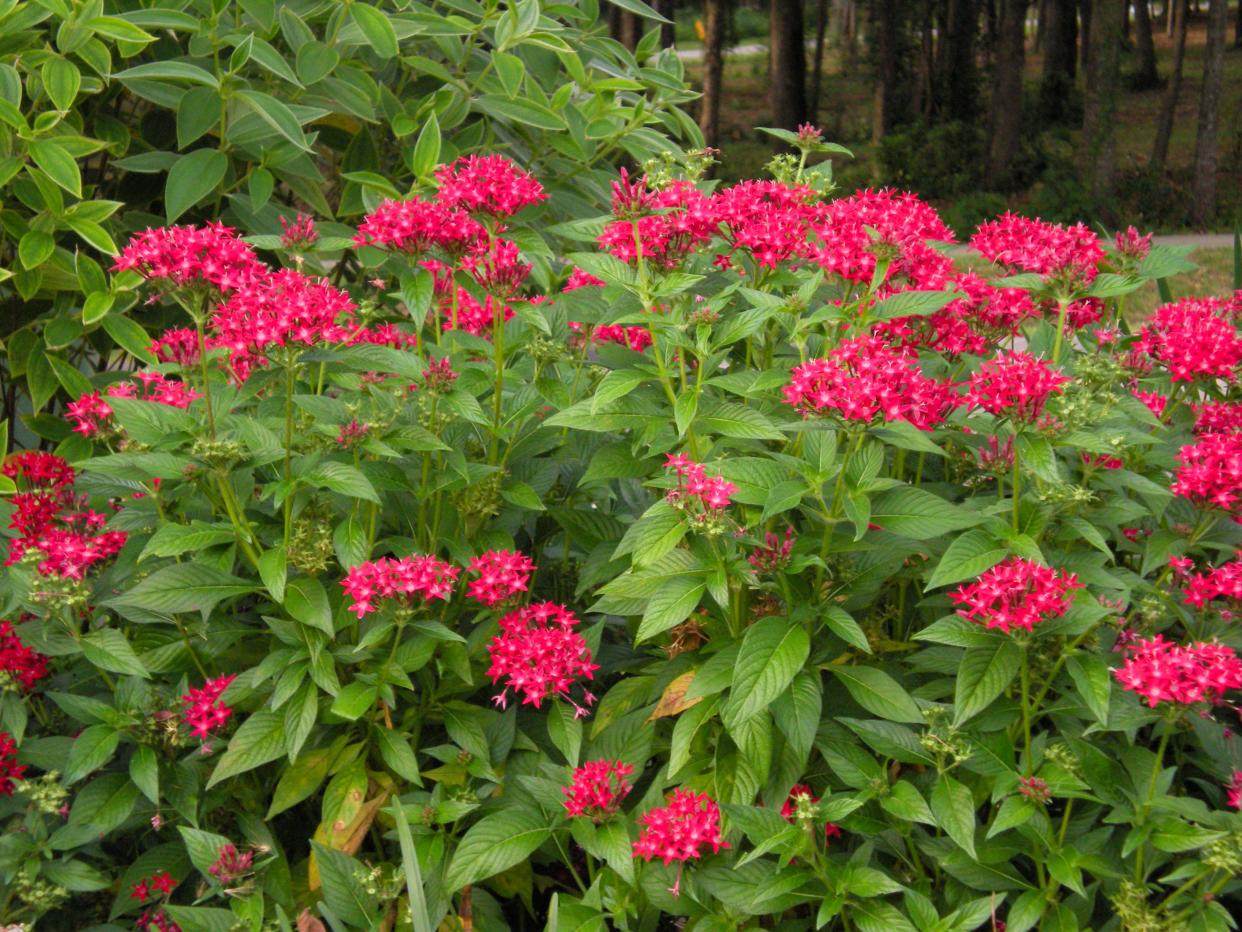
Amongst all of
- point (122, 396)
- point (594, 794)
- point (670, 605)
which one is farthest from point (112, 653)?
point (670, 605)

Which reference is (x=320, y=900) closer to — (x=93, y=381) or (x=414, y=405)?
(x=414, y=405)

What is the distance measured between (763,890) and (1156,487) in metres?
0.91

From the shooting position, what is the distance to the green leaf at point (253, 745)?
2.22 m

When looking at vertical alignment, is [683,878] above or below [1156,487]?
below

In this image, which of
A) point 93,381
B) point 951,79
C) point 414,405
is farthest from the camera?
point 951,79

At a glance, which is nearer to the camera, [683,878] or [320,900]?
[683,878]

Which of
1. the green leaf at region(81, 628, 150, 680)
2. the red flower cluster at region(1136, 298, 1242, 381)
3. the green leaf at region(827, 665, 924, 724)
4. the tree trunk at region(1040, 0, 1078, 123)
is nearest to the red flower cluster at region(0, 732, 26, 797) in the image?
the green leaf at region(81, 628, 150, 680)

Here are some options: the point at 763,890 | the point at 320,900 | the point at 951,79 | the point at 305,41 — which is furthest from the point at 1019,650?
the point at 951,79

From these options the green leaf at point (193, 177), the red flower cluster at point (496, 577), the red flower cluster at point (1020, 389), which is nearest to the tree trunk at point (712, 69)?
the green leaf at point (193, 177)

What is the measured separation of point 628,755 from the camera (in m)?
2.35

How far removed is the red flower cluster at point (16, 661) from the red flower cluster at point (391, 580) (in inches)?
28.2

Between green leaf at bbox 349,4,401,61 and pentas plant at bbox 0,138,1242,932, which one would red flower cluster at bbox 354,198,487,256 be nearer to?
pentas plant at bbox 0,138,1242,932

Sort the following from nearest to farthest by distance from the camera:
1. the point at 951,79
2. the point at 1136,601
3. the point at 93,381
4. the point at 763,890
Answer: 1. the point at 763,890
2. the point at 1136,601
3. the point at 93,381
4. the point at 951,79

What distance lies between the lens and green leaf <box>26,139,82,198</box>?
275 cm
